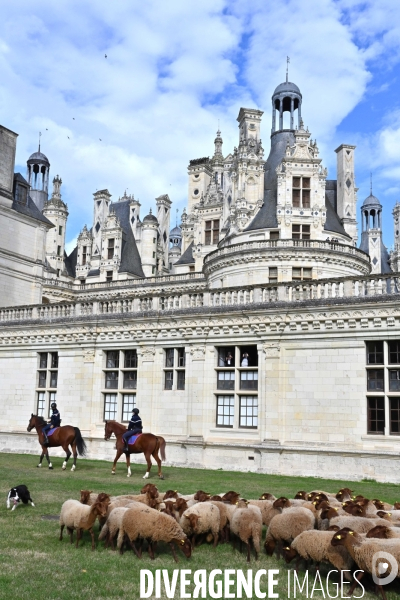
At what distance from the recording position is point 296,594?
7.22 metres

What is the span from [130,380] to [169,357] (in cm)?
190

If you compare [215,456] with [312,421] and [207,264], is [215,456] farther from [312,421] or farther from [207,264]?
[207,264]

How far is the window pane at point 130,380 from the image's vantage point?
22578mm

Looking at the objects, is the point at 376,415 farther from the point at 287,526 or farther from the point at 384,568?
the point at 384,568

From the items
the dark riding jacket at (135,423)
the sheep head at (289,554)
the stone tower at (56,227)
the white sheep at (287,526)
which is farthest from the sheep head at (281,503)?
the stone tower at (56,227)

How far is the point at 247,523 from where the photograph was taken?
8.62 meters

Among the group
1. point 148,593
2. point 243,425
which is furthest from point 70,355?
point 148,593

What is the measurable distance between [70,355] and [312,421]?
9.96 m

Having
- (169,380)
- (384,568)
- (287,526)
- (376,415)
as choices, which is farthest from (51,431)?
(384,568)

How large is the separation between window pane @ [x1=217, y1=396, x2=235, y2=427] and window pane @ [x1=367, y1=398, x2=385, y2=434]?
449 centimetres

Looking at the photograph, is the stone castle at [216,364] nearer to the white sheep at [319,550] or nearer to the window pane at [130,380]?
the window pane at [130,380]

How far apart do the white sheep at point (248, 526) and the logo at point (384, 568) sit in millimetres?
1979

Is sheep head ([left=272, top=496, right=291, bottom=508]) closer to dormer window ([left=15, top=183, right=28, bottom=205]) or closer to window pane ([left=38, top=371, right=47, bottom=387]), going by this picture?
window pane ([left=38, top=371, right=47, bottom=387])

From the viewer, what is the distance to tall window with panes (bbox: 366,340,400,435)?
1781 cm
